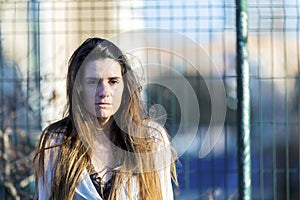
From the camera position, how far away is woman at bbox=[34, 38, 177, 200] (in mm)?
3131

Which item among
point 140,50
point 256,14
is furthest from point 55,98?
point 256,14

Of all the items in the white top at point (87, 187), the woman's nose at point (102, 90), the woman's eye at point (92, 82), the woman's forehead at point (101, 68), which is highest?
the woman's forehead at point (101, 68)

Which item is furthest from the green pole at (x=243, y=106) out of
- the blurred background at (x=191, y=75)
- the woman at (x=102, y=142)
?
the woman at (x=102, y=142)

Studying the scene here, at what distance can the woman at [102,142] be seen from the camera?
10.3 ft

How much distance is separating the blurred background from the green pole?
89 cm

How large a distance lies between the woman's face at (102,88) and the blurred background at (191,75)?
2.31 metres

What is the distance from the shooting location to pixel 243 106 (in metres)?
4.60

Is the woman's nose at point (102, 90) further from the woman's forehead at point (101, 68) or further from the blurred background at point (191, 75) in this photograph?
the blurred background at point (191, 75)

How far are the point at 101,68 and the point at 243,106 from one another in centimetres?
159

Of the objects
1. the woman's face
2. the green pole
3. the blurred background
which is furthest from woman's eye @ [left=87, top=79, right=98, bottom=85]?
the blurred background

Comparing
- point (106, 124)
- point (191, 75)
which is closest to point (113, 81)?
point (106, 124)

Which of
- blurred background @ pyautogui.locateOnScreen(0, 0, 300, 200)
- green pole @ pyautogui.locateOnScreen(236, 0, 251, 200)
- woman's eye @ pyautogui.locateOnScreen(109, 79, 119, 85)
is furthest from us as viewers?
blurred background @ pyautogui.locateOnScreen(0, 0, 300, 200)

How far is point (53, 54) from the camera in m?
5.75

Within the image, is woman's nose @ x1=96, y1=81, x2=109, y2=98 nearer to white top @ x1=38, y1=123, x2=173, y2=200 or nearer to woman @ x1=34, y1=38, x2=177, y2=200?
woman @ x1=34, y1=38, x2=177, y2=200
